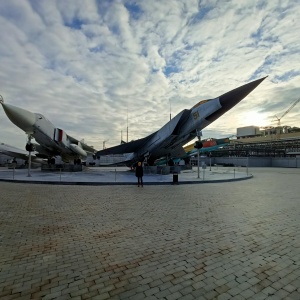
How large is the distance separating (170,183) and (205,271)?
11.6 metres

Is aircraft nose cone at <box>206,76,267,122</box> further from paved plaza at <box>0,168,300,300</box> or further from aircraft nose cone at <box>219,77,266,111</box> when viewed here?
paved plaza at <box>0,168,300,300</box>

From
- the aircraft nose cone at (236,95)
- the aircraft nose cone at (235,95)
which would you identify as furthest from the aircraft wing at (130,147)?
the aircraft nose cone at (236,95)

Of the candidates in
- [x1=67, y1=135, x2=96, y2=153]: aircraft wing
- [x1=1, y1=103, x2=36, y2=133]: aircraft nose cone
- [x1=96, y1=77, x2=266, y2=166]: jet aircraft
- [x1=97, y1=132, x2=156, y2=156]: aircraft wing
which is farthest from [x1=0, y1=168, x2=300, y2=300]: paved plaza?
[x1=67, y1=135, x2=96, y2=153]: aircraft wing

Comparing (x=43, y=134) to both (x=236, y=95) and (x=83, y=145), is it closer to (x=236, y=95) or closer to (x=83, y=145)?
(x=83, y=145)

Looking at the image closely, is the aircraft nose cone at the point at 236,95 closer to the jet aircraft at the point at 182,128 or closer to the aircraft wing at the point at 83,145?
the jet aircraft at the point at 182,128

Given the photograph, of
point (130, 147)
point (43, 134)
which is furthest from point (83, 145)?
point (43, 134)

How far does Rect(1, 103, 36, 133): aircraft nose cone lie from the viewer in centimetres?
1780

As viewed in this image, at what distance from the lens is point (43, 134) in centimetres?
2077

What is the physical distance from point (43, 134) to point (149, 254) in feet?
64.5

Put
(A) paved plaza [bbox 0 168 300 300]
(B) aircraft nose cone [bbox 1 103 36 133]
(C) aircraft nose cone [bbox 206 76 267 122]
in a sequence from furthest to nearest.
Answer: (B) aircraft nose cone [bbox 1 103 36 133]
(C) aircraft nose cone [bbox 206 76 267 122]
(A) paved plaza [bbox 0 168 300 300]

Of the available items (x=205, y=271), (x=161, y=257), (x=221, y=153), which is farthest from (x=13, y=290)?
(x=221, y=153)

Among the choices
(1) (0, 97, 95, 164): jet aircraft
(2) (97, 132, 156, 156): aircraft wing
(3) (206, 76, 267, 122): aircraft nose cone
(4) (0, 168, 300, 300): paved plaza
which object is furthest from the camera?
(2) (97, 132, 156, 156): aircraft wing

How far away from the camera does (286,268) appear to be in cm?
337

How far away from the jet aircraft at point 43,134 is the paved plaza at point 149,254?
44.0 feet
